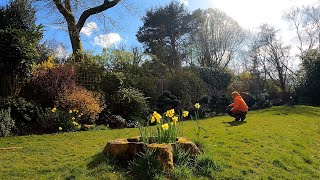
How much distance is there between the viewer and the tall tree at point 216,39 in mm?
27828

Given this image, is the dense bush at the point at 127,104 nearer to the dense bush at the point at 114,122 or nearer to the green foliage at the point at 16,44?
the dense bush at the point at 114,122

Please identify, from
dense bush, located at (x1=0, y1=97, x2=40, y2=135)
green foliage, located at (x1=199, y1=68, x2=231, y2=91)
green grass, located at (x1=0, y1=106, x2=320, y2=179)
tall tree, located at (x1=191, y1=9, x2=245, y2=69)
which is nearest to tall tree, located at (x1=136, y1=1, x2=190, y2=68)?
tall tree, located at (x1=191, y1=9, x2=245, y2=69)

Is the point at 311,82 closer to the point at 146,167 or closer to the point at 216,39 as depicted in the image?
the point at 216,39

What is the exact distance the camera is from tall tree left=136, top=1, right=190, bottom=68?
1132 inches

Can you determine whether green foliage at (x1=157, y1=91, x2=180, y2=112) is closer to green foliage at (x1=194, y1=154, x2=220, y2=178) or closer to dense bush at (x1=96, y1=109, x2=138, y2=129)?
dense bush at (x1=96, y1=109, x2=138, y2=129)

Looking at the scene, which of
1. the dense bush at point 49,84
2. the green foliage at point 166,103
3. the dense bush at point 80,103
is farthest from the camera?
the green foliage at point 166,103

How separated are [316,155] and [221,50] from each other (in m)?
22.7

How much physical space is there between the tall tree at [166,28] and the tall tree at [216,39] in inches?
75.2

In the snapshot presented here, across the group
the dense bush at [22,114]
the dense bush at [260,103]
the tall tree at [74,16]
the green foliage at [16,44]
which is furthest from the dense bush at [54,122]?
the dense bush at [260,103]

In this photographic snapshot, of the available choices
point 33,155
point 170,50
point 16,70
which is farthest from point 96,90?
point 170,50

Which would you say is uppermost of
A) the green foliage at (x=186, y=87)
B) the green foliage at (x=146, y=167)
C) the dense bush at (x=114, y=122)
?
the green foliage at (x=186, y=87)

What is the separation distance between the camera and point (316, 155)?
6273mm

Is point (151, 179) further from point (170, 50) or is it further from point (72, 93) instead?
point (170, 50)

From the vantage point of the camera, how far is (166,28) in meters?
28.8
